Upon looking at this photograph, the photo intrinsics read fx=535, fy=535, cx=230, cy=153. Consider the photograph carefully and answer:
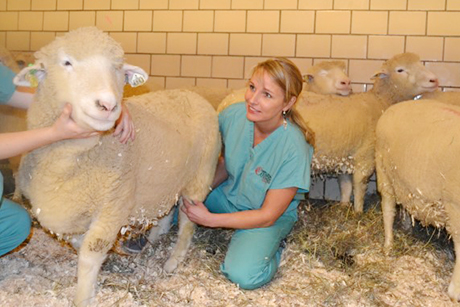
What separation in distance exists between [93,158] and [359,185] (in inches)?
120

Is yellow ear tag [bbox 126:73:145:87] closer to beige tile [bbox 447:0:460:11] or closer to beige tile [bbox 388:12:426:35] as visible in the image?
beige tile [bbox 388:12:426:35]

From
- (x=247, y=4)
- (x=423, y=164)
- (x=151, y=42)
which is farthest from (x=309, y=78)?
(x=423, y=164)

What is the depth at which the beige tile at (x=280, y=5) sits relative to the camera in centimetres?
568

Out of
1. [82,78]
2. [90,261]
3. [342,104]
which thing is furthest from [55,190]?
[342,104]

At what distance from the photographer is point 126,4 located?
6.09m

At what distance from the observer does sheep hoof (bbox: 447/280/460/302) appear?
123 inches

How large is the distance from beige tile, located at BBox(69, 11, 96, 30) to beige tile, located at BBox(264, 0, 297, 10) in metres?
2.04

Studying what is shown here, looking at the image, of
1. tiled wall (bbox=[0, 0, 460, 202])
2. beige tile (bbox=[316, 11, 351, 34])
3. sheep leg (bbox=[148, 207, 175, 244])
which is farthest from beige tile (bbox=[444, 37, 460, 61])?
sheep leg (bbox=[148, 207, 175, 244])

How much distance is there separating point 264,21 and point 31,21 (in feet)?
9.21

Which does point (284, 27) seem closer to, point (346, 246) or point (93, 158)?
point (346, 246)

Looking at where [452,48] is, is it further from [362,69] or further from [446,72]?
[362,69]

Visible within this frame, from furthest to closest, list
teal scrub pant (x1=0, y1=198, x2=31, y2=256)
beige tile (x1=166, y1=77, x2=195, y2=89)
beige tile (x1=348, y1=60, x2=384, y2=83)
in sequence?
beige tile (x1=166, y1=77, x2=195, y2=89)
beige tile (x1=348, y1=60, x2=384, y2=83)
teal scrub pant (x1=0, y1=198, x2=31, y2=256)

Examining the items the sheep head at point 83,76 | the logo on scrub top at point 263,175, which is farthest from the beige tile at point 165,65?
the sheep head at point 83,76

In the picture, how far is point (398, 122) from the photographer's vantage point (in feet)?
12.8
